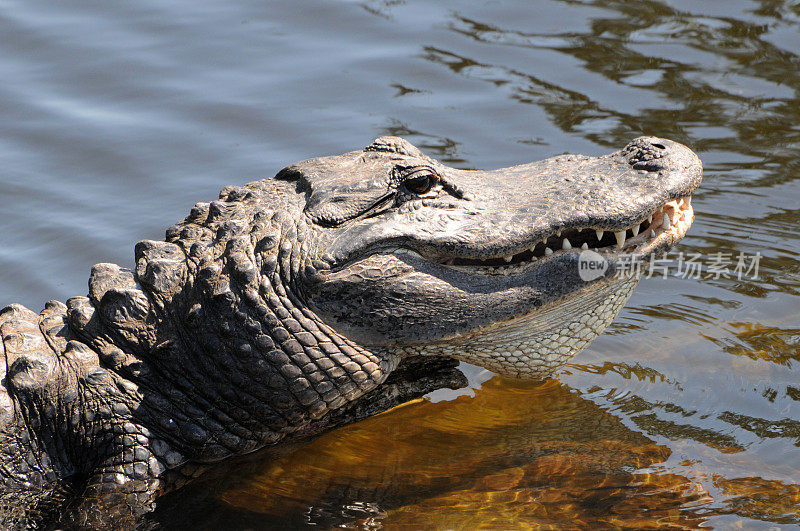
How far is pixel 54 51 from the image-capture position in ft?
28.9

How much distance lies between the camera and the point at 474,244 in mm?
3967

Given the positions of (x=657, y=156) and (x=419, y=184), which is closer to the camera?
(x=419, y=184)

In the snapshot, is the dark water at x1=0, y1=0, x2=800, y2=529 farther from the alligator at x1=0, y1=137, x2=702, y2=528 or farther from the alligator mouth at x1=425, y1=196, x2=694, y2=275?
the alligator mouth at x1=425, y1=196, x2=694, y2=275

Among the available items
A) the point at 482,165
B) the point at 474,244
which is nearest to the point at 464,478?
the point at 474,244

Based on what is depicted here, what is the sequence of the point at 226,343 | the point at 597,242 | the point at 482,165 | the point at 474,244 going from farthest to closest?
the point at 482,165 → the point at 597,242 → the point at 474,244 → the point at 226,343

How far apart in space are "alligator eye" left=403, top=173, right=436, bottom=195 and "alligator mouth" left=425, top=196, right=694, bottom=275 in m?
0.31

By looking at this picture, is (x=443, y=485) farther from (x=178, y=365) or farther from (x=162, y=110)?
(x=162, y=110)

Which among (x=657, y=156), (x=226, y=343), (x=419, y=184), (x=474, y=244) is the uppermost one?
(x=657, y=156)

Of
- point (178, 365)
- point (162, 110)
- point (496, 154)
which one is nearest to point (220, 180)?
point (162, 110)

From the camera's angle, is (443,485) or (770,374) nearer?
(443,485)

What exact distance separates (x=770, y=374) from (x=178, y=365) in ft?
10.0

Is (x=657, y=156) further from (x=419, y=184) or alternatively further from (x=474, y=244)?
(x=419, y=184)

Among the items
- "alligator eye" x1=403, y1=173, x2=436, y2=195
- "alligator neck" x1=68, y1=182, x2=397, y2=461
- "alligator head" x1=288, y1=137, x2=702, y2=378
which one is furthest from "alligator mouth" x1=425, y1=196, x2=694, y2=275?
"alligator neck" x1=68, y1=182, x2=397, y2=461

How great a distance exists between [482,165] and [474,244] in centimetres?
334
